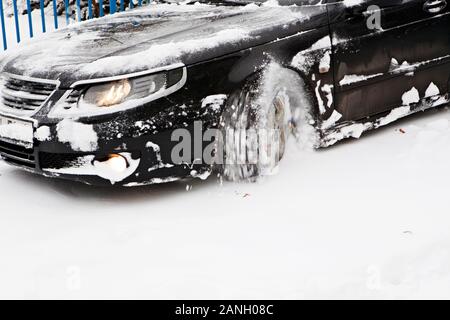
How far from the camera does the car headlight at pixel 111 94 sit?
3930mm

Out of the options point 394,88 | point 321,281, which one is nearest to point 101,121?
point 321,281

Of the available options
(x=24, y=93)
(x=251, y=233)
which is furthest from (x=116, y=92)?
(x=251, y=233)

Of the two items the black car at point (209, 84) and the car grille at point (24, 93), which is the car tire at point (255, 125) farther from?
the car grille at point (24, 93)

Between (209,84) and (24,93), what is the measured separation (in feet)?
3.36

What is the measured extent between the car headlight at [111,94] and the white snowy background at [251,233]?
1.90ft

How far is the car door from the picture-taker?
4660 millimetres

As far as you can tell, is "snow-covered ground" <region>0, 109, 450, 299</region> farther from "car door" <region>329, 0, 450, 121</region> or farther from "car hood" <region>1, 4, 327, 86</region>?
"car hood" <region>1, 4, 327, 86</region>

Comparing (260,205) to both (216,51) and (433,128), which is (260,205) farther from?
(433,128)

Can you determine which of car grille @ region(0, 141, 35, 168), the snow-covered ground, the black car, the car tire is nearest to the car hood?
the black car

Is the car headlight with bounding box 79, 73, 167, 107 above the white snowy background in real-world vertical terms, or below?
above

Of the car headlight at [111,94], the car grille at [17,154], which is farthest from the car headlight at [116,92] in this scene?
the car grille at [17,154]

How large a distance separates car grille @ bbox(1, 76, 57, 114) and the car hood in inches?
1.9
